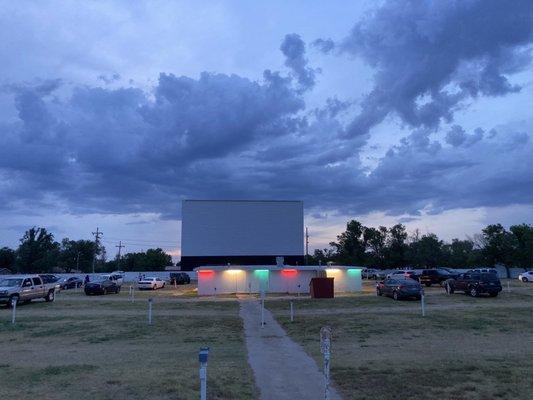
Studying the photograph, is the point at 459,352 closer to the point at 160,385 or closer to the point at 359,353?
the point at 359,353

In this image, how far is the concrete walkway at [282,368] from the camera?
9.95 metres

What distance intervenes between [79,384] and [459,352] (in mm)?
10219

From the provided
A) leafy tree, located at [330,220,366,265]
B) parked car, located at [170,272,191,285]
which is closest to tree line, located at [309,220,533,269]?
leafy tree, located at [330,220,366,265]

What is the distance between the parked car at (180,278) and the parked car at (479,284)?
136 ft

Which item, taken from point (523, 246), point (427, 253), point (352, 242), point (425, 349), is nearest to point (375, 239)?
point (352, 242)

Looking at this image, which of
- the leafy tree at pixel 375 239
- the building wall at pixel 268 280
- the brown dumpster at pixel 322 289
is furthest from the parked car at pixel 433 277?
the leafy tree at pixel 375 239

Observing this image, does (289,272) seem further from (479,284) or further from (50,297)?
(50,297)

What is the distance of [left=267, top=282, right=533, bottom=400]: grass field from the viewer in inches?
402

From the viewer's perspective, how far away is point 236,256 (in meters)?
75.3

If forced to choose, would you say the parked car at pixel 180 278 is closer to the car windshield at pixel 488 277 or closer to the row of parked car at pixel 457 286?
the row of parked car at pixel 457 286

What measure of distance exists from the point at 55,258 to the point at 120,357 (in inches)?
3876

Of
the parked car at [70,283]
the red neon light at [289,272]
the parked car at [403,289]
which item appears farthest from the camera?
the parked car at [70,283]

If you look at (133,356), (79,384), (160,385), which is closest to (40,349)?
(133,356)

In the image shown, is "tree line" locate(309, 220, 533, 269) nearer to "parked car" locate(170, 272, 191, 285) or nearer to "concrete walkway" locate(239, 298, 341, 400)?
"parked car" locate(170, 272, 191, 285)
